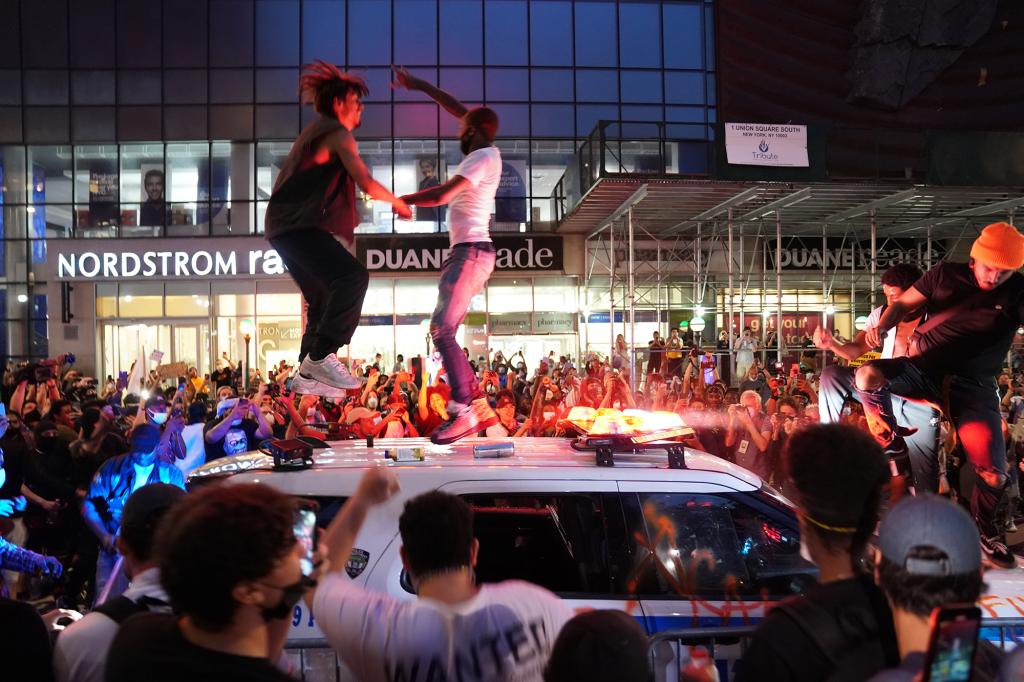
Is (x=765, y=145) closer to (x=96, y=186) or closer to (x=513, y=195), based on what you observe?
(x=513, y=195)

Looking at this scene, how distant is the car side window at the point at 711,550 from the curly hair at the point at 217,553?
213 cm

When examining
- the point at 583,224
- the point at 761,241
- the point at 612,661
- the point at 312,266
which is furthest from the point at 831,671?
the point at 761,241

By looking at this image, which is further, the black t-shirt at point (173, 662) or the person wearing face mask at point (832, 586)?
the person wearing face mask at point (832, 586)

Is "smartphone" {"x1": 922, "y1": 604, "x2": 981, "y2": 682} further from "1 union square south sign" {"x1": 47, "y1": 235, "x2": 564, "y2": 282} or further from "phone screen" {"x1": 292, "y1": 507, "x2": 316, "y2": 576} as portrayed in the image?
"1 union square south sign" {"x1": 47, "y1": 235, "x2": 564, "y2": 282}

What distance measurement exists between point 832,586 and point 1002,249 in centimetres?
230

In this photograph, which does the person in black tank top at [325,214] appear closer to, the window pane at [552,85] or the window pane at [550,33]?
the window pane at [552,85]

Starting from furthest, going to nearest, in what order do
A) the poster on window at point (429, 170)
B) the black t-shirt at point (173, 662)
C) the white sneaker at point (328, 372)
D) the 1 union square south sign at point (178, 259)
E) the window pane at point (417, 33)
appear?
the window pane at point (417, 33)
the poster on window at point (429, 170)
the 1 union square south sign at point (178, 259)
the white sneaker at point (328, 372)
the black t-shirt at point (173, 662)

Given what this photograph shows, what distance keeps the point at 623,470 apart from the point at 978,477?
196 centimetres

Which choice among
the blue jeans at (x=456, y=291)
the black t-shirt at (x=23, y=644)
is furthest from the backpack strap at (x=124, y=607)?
the blue jeans at (x=456, y=291)

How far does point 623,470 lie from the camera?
11.9 ft

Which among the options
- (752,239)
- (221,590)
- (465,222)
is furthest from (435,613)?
(752,239)

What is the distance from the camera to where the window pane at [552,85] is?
27.0 m

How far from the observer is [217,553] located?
165cm

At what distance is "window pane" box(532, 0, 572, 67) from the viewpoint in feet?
88.6
